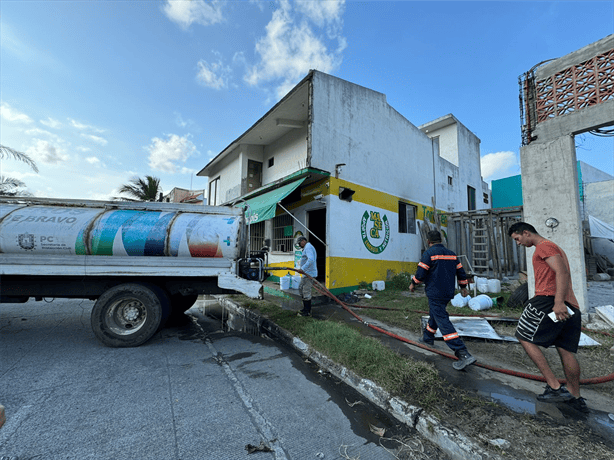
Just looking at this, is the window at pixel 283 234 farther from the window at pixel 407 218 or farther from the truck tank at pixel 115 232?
the truck tank at pixel 115 232

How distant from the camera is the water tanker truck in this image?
4.15m

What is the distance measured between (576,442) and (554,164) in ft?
15.9

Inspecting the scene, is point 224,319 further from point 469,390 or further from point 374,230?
point 374,230

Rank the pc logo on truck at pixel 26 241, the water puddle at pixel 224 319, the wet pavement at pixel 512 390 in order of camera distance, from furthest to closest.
Answer: the water puddle at pixel 224 319, the pc logo on truck at pixel 26 241, the wet pavement at pixel 512 390

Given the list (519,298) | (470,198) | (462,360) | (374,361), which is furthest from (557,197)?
(470,198)

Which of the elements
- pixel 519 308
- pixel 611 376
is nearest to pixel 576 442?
pixel 611 376

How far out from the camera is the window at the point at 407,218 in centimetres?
A: 1063

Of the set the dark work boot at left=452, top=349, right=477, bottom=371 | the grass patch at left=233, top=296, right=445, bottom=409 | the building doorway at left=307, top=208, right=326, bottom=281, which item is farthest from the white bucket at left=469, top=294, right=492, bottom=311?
the building doorway at left=307, top=208, right=326, bottom=281

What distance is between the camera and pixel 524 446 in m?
1.97

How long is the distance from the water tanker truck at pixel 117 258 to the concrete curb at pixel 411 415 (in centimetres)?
164

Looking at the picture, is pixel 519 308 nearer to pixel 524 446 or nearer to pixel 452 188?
pixel 524 446

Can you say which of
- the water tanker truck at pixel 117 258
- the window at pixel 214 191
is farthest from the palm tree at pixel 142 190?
the water tanker truck at pixel 117 258

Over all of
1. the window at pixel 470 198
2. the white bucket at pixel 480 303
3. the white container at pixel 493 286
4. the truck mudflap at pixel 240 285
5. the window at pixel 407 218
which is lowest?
the white bucket at pixel 480 303

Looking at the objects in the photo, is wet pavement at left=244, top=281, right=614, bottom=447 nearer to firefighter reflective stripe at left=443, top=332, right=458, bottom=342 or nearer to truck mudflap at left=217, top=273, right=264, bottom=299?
firefighter reflective stripe at left=443, top=332, right=458, bottom=342
